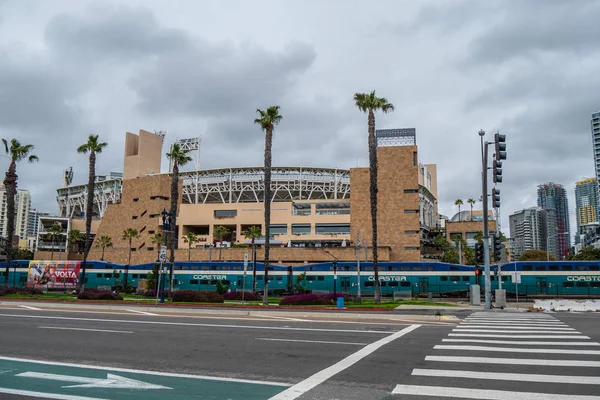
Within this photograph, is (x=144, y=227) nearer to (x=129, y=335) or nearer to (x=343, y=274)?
(x=343, y=274)

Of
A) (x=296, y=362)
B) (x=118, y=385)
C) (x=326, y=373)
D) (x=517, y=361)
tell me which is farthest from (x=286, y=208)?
(x=118, y=385)

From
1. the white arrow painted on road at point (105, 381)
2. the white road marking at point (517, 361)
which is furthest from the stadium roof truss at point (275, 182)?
the white arrow painted on road at point (105, 381)

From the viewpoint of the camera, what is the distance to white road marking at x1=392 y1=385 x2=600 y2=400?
7811 mm

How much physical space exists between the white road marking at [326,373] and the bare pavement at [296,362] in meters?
0.02

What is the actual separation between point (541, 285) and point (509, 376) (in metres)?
40.5

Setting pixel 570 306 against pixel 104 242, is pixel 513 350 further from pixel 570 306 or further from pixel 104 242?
pixel 104 242

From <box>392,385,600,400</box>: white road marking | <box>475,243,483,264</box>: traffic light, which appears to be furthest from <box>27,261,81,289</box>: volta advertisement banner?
<box>392,385,600,400</box>: white road marking

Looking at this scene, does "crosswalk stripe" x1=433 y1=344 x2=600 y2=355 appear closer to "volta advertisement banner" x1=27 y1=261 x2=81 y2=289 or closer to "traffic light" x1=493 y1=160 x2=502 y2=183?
"traffic light" x1=493 y1=160 x2=502 y2=183

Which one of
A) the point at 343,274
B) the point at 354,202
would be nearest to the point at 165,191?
the point at 354,202

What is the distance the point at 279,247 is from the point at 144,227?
29178 millimetres

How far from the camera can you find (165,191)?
96.6 meters

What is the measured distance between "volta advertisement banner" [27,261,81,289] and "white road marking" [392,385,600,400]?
2286 inches

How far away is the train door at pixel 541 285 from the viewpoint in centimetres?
4503

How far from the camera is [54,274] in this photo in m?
60.2
